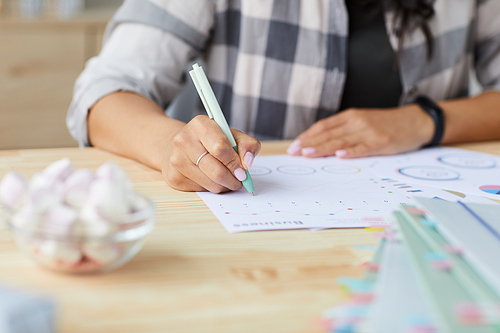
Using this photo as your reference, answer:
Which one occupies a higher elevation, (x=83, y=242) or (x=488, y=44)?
(x=488, y=44)

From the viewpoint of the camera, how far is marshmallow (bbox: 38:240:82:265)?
312mm

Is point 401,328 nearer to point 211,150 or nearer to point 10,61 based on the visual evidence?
point 211,150

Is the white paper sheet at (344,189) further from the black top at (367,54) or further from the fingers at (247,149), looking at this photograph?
the black top at (367,54)

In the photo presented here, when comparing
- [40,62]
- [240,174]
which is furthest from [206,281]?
[40,62]

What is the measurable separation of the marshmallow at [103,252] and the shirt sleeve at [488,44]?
3.33 ft

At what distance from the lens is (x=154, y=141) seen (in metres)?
0.66

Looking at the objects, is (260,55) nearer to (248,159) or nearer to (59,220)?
(248,159)

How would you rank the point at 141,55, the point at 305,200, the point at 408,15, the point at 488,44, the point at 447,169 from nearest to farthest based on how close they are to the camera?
the point at 305,200
the point at 447,169
the point at 141,55
the point at 408,15
the point at 488,44

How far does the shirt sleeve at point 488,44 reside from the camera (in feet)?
3.57

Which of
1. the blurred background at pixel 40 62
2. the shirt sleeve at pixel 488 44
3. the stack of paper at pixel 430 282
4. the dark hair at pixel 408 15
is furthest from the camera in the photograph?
the blurred background at pixel 40 62

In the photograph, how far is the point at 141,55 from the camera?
0.87 meters

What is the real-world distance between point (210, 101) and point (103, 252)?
264 millimetres

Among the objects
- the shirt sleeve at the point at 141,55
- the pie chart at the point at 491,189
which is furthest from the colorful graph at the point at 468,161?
the shirt sleeve at the point at 141,55

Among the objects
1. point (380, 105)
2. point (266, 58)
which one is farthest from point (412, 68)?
point (266, 58)
